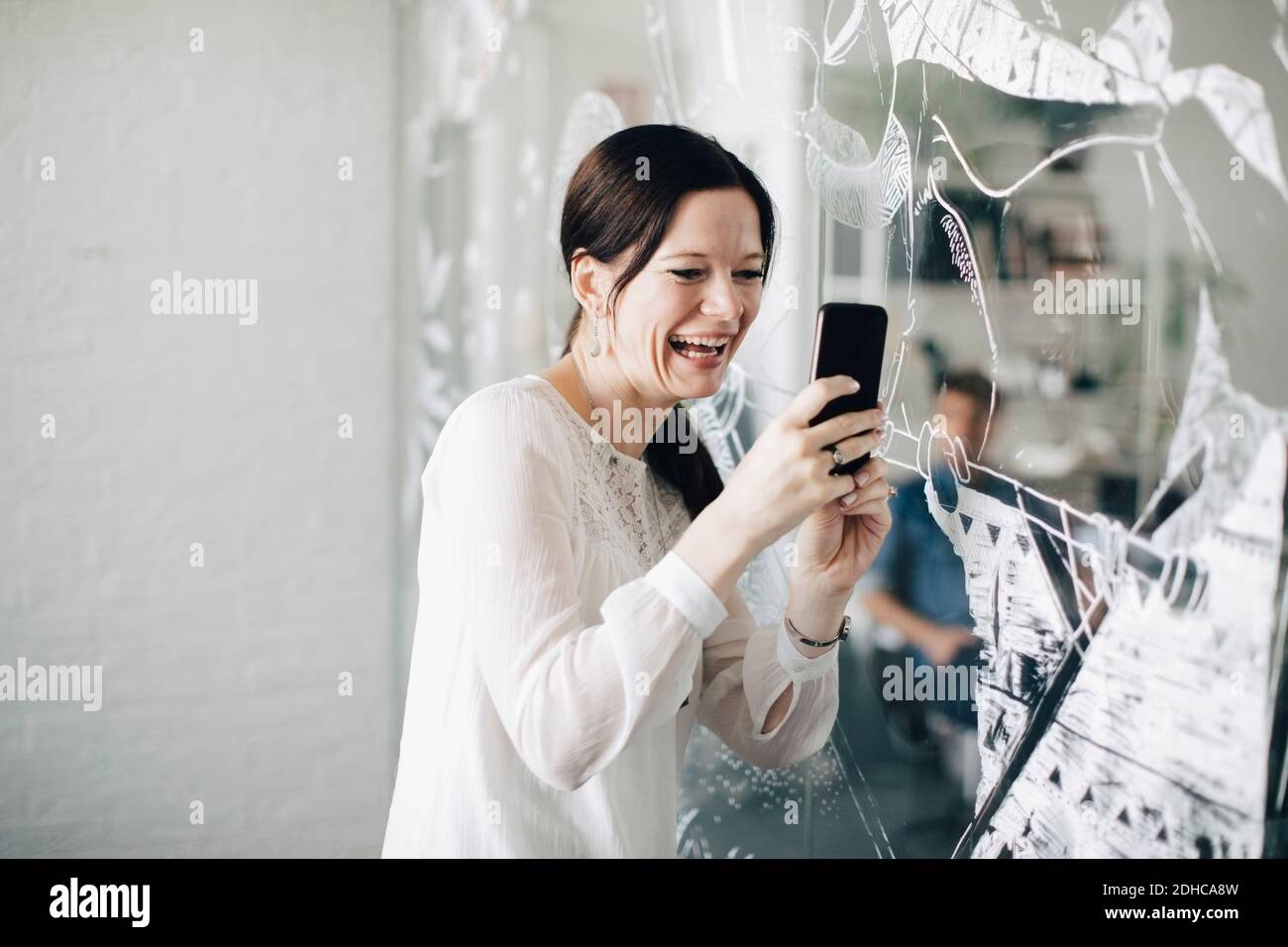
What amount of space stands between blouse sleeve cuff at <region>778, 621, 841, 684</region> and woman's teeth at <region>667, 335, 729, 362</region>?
271mm

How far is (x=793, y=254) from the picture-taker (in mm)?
1279

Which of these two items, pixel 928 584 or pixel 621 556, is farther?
pixel 928 584

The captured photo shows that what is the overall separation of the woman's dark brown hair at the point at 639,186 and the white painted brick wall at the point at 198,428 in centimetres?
88

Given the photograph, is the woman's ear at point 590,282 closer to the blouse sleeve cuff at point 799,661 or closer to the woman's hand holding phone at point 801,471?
the woman's hand holding phone at point 801,471

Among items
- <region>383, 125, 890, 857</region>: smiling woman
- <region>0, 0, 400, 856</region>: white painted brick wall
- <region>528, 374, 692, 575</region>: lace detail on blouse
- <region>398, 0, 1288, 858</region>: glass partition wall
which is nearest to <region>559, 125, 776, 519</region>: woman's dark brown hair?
<region>383, 125, 890, 857</region>: smiling woman

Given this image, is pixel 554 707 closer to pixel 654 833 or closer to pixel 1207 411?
pixel 654 833

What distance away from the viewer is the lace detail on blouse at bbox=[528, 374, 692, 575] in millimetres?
866

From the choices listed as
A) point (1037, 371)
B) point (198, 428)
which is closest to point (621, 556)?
point (1037, 371)

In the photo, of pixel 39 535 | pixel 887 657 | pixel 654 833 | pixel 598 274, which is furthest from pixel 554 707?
pixel 39 535

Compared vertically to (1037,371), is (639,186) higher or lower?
higher

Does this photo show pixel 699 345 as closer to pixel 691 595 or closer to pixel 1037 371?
pixel 691 595

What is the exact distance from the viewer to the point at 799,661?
36.3 inches

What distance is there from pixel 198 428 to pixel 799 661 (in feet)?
4.01

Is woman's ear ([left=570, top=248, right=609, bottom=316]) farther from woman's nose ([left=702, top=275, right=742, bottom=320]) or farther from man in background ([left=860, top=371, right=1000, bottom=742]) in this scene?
man in background ([left=860, top=371, right=1000, bottom=742])
